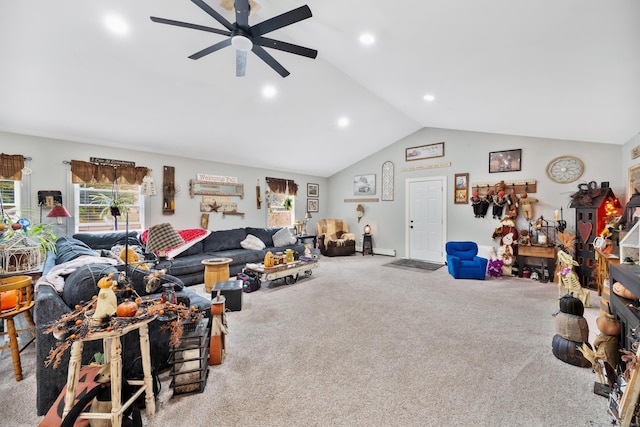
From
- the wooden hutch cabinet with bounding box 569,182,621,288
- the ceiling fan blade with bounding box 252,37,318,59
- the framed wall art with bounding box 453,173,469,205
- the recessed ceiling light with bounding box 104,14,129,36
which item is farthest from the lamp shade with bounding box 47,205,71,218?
the wooden hutch cabinet with bounding box 569,182,621,288

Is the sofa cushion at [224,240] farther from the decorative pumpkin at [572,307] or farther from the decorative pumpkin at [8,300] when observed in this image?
the decorative pumpkin at [572,307]

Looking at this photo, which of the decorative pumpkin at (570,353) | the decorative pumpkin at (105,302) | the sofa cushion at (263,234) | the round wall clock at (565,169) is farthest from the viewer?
the sofa cushion at (263,234)

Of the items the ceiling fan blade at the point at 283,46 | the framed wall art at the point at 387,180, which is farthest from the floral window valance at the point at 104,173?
the framed wall art at the point at 387,180

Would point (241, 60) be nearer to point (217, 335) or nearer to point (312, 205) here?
point (217, 335)

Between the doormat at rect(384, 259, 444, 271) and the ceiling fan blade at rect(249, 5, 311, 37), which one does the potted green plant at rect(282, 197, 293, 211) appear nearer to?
the doormat at rect(384, 259, 444, 271)

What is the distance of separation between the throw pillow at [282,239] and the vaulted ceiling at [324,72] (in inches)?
80.2

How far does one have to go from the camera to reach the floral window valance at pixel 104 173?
4109 millimetres

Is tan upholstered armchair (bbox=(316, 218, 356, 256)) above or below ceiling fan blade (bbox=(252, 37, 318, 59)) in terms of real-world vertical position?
below

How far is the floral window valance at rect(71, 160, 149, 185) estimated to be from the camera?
411 centimetres

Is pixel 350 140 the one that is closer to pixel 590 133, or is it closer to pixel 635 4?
pixel 590 133

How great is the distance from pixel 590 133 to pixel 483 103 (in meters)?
1.67

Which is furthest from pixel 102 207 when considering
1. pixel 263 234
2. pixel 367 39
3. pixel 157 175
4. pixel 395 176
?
pixel 395 176

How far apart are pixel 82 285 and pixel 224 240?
135 inches

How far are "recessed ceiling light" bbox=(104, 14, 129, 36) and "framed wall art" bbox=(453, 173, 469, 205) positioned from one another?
5.98 m
